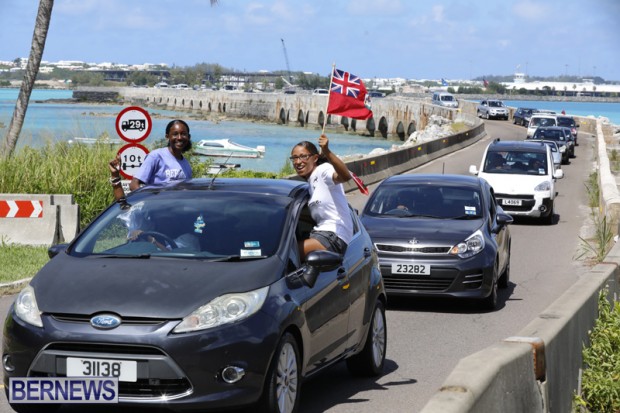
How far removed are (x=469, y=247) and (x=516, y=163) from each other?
13742mm

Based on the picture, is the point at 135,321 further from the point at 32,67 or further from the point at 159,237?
the point at 32,67

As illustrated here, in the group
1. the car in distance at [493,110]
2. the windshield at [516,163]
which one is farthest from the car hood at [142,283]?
the car in distance at [493,110]

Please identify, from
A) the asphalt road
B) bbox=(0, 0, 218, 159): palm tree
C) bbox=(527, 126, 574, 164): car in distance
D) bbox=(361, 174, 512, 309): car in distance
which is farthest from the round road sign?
bbox=(527, 126, 574, 164): car in distance

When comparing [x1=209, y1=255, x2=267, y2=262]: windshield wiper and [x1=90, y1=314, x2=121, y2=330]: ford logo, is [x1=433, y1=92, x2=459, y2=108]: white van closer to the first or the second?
[x1=209, y1=255, x2=267, y2=262]: windshield wiper

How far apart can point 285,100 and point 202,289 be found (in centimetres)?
14913

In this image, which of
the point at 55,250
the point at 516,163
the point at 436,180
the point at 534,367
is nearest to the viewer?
the point at 534,367

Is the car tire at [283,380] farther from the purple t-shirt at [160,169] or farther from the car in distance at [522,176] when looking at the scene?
the car in distance at [522,176]

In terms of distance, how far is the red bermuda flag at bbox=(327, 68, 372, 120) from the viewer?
13.0m

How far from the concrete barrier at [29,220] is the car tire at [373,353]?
8.23m

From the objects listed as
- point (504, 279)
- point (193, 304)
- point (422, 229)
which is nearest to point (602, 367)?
point (193, 304)

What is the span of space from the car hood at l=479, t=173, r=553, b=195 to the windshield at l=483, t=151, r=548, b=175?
0.96 ft

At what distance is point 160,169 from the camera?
447 inches

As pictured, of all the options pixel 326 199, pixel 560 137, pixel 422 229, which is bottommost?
pixel 560 137

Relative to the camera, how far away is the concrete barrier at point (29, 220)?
16234 mm
